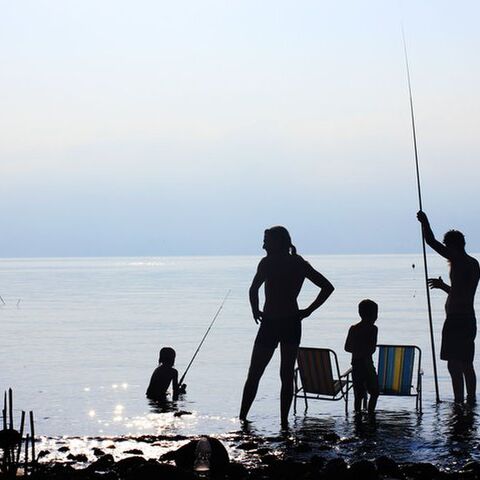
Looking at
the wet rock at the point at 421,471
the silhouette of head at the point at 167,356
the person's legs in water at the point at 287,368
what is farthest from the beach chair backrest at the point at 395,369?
the wet rock at the point at 421,471

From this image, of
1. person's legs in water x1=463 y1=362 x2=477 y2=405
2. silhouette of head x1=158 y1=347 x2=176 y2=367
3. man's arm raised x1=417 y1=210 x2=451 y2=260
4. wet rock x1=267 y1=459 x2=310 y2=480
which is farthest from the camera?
silhouette of head x1=158 y1=347 x2=176 y2=367

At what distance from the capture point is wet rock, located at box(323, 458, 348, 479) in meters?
7.59

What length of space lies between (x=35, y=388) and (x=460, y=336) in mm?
7824

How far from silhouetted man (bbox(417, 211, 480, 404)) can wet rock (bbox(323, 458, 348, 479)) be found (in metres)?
4.21

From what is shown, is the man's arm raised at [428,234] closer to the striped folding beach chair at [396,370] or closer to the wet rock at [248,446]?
the striped folding beach chair at [396,370]

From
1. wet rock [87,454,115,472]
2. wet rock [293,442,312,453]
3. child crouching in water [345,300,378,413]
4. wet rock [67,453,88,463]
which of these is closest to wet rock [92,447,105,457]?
wet rock [67,453,88,463]

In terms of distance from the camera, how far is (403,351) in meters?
12.2

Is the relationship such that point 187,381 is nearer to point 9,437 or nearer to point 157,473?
point 9,437

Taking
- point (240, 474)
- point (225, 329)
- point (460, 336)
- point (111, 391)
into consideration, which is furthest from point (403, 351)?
point (225, 329)

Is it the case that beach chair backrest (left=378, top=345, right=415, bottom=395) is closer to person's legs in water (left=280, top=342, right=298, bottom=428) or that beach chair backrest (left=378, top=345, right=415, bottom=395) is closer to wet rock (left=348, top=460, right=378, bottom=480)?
person's legs in water (left=280, top=342, right=298, bottom=428)

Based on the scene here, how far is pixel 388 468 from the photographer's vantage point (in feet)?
26.0

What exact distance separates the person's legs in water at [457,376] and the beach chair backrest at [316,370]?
149 centimetres

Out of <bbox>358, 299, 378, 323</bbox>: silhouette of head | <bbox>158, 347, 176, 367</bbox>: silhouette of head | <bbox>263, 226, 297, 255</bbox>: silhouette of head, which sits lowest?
<bbox>158, 347, 176, 367</bbox>: silhouette of head

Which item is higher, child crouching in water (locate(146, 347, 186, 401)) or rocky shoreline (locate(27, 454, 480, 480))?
child crouching in water (locate(146, 347, 186, 401))
